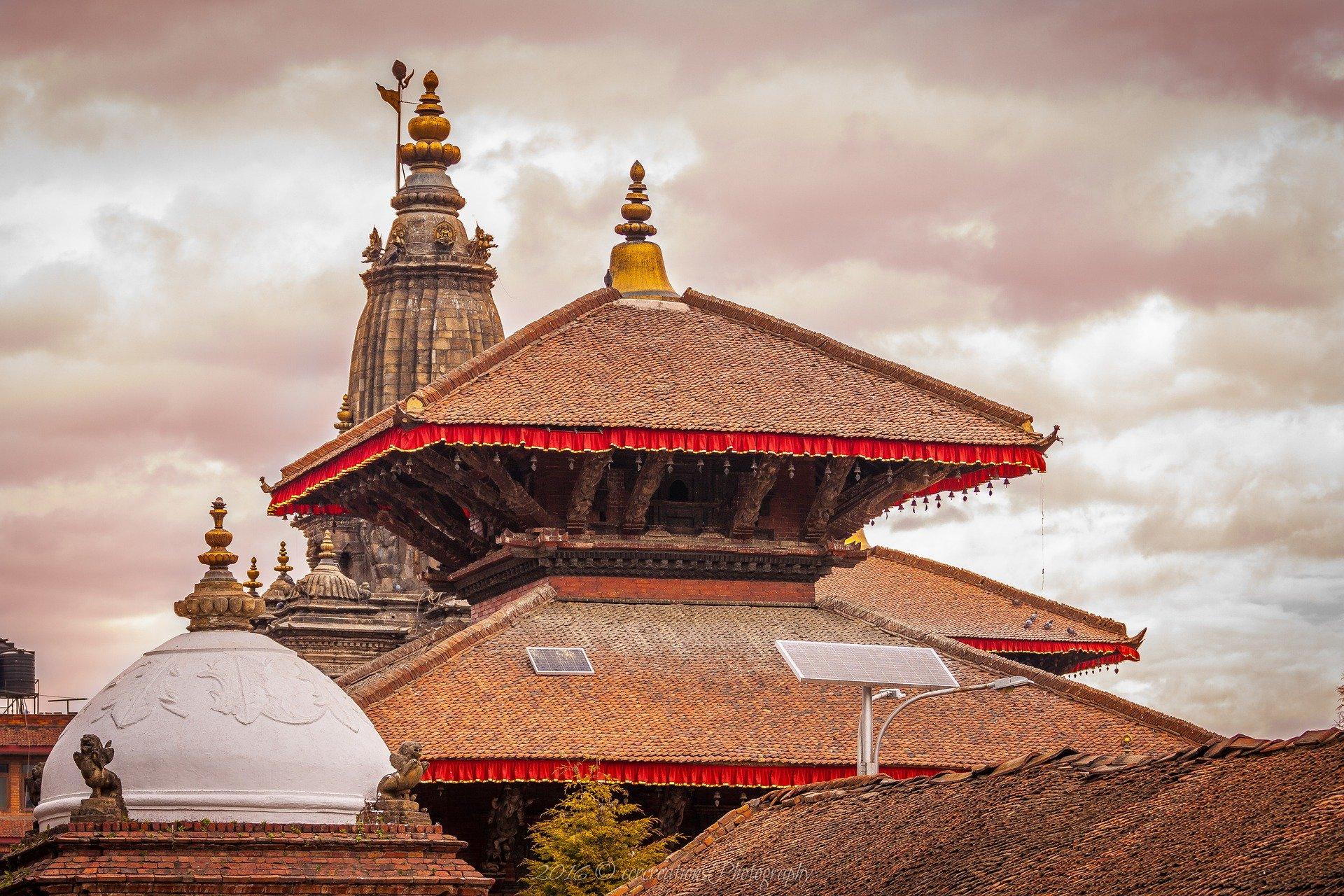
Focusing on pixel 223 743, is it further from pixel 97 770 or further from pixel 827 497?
pixel 827 497

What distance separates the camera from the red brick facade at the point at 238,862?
63.8ft

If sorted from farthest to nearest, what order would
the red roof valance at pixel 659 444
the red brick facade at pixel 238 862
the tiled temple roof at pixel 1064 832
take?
the red roof valance at pixel 659 444 → the red brick facade at pixel 238 862 → the tiled temple roof at pixel 1064 832

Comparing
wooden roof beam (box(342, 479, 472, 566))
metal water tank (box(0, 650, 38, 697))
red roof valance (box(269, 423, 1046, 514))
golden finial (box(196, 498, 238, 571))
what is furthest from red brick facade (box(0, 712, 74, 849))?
golden finial (box(196, 498, 238, 571))

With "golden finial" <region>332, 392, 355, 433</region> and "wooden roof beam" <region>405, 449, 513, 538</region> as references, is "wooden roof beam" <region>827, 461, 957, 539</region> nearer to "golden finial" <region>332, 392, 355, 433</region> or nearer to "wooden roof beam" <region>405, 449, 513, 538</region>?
"wooden roof beam" <region>405, 449, 513, 538</region>

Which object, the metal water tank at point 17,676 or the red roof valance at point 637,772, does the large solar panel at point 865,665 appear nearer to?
the red roof valance at point 637,772

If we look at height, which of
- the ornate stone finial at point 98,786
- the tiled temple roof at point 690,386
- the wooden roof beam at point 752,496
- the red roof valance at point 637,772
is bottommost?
the ornate stone finial at point 98,786

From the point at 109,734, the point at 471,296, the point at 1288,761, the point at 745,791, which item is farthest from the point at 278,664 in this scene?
the point at 471,296

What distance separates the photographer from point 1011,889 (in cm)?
1538

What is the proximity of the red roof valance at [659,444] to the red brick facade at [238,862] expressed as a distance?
13245mm

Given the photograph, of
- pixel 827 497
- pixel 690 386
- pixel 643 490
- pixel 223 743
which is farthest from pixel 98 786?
pixel 827 497

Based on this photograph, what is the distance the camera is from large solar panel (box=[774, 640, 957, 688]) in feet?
99.0

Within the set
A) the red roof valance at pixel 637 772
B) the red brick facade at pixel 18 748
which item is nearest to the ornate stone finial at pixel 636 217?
the red roof valance at pixel 637 772

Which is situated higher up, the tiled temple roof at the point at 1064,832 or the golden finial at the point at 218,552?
the golden finial at the point at 218,552

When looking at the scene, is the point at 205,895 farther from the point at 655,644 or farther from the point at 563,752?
the point at 655,644
